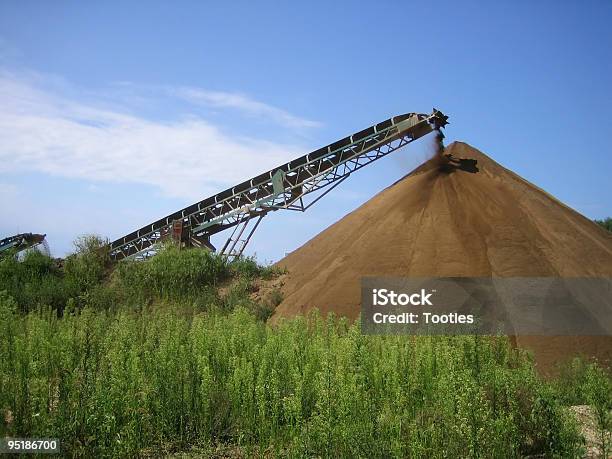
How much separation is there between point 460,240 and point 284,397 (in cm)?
838

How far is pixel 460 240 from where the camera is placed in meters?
13.8

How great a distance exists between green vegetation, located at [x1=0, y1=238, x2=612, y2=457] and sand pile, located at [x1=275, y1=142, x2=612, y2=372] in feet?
12.1

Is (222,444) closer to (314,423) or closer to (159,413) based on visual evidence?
(159,413)

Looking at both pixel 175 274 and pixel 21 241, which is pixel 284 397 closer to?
pixel 175 274

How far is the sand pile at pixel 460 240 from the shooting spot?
13.0 meters

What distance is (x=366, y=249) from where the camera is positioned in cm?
1480

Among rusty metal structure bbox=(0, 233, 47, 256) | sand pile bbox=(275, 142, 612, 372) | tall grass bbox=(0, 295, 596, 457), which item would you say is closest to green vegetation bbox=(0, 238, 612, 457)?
tall grass bbox=(0, 295, 596, 457)

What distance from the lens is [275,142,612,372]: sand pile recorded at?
42.6ft

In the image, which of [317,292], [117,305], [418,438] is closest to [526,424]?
[418,438]

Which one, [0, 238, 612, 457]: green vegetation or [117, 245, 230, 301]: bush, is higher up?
[117, 245, 230, 301]: bush

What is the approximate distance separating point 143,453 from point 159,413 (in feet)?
1.66

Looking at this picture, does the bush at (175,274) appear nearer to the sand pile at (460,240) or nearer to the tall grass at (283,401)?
the sand pile at (460,240)

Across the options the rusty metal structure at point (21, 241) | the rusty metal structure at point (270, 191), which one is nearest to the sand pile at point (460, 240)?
the rusty metal structure at point (270, 191)

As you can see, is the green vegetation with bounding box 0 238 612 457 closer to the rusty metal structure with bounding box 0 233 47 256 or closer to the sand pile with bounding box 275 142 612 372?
the sand pile with bounding box 275 142 612 372
